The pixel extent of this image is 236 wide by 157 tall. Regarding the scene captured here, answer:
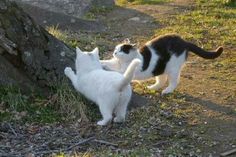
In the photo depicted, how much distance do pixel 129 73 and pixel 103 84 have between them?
0.52m

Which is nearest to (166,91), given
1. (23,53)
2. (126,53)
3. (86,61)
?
(126,53)

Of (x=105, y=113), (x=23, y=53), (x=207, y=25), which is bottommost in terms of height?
(x=105, y=113)

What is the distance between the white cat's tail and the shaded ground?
0.60 metres

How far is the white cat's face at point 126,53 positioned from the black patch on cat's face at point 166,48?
372 mm

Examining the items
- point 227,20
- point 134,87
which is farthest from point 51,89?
point 227,20

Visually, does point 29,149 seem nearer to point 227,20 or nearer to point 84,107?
point 84,107

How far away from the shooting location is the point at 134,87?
8570mm

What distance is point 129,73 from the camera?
20.4 ft

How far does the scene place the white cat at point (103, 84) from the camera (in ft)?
21.2

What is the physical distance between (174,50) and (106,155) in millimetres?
3114

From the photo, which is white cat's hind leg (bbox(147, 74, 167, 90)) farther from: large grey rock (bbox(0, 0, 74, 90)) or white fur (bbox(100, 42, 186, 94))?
large grey rock (bbox(0, 0, 74, 90))

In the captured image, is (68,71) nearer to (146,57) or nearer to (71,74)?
(71,74)

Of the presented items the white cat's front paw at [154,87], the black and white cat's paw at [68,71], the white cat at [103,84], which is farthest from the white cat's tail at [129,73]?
the white cat's front paw at [154,87]

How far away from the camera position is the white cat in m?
6.45
